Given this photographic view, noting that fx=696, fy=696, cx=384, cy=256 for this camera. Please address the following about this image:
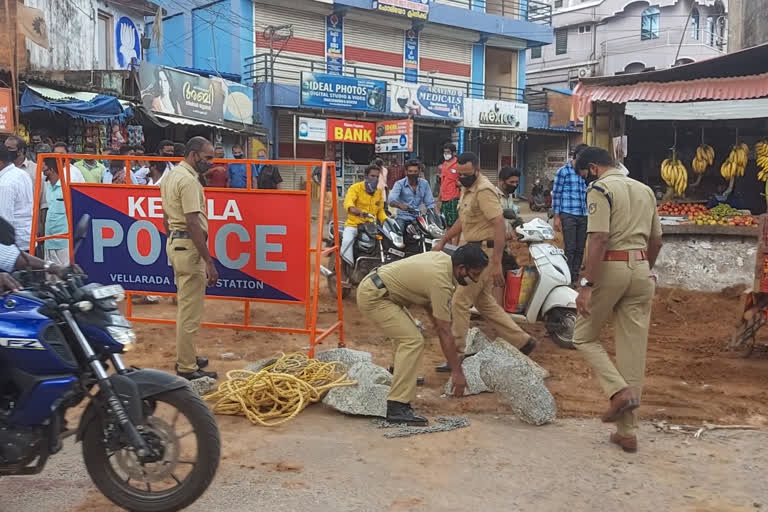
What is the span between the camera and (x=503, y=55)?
2809cm

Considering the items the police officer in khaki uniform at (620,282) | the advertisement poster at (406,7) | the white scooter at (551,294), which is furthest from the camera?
the advertisement poster at (406,7)

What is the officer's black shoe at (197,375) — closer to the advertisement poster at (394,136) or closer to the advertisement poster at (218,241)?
the advertisement poster at (218,241)

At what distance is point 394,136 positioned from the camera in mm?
21281

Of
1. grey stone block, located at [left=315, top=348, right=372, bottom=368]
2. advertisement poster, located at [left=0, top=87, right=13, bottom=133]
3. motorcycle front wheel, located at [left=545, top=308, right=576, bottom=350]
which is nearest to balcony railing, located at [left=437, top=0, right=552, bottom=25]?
advertisement poster, located at [left=0, top=87, right=13, bottom=133]

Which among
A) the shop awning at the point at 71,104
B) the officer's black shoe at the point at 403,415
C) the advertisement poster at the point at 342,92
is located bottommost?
the officer's black shoe at the point at 403,415

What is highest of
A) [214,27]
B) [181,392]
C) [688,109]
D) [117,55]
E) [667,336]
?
[214,27]

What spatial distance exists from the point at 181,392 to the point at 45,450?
63 centimetres

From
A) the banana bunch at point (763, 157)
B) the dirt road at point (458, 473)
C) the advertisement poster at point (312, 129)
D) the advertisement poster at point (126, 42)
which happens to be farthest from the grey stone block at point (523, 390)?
the advertisement poster at point (312, 129)

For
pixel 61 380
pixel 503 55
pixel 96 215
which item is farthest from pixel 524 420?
pixel 503 55

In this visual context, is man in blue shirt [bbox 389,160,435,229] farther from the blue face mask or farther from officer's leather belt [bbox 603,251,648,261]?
officer's leather belt [bbox 603,251,648,261]

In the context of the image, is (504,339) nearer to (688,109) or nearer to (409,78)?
(688,109)

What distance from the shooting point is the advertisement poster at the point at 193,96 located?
13.9 m

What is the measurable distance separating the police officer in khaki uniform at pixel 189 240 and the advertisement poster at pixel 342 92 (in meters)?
15.2

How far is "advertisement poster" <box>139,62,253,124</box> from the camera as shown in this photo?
45.7 feet
